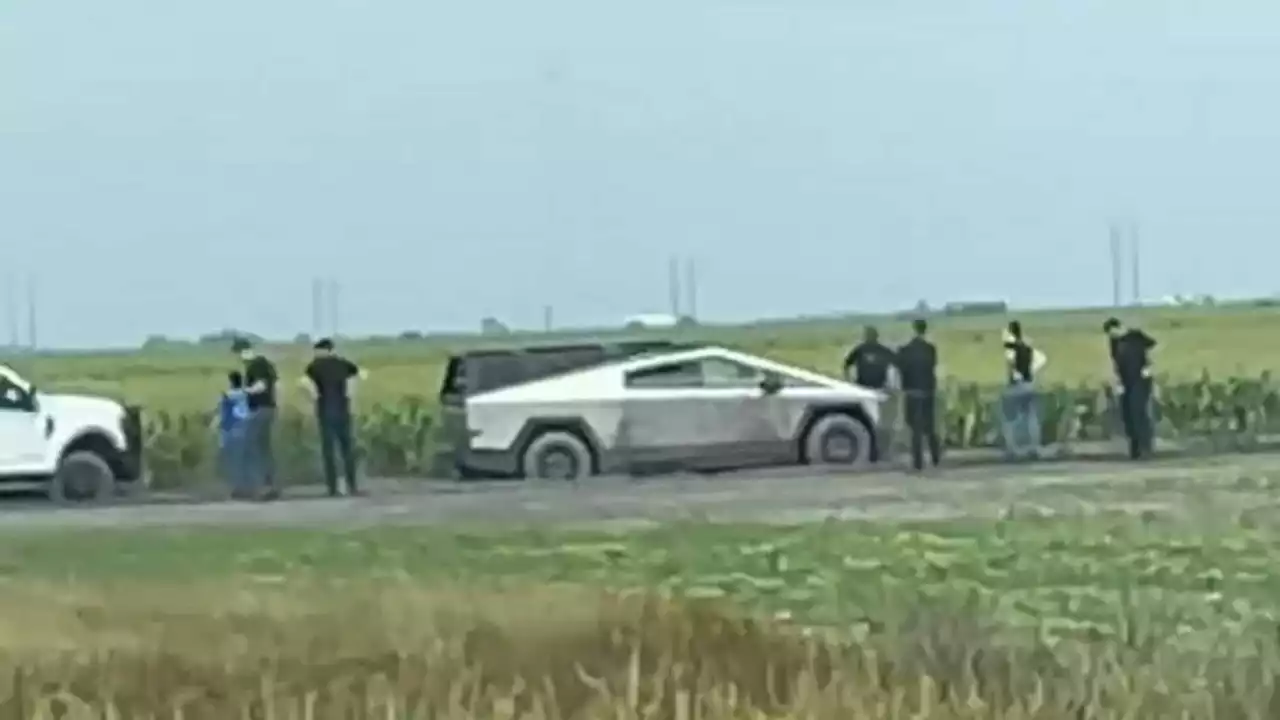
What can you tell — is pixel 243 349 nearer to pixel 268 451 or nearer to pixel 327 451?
pixel 268 451

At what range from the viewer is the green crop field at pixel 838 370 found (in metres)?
7.11

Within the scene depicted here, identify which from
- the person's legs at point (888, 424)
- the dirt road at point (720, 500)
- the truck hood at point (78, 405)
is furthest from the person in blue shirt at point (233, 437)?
the person's legs at point (888, 424)

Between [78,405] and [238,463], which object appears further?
[78,405]

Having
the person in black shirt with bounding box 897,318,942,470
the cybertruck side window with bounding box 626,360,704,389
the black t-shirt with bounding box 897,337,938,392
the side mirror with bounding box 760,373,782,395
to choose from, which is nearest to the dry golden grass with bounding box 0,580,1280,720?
the black t-shirt with bounding box 897,337,938,392

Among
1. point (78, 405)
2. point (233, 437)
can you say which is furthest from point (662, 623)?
point (78, 405)

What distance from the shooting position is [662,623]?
5598 millimetres

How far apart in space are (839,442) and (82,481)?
9.13ft

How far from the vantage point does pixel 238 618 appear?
5668mm

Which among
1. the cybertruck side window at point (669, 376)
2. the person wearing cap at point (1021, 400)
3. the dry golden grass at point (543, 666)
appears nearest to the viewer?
the dry golden grass at point (543, 666)

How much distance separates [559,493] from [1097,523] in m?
2.02

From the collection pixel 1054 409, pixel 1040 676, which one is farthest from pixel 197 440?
pixel 1040 676

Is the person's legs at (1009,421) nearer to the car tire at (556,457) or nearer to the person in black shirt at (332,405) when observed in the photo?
the car tire at (556,457)

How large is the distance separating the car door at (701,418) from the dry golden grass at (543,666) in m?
3.38

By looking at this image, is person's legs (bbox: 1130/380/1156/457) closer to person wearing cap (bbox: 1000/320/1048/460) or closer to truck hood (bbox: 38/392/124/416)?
person wearing cap (bbox: 1000/320/1048/460)
